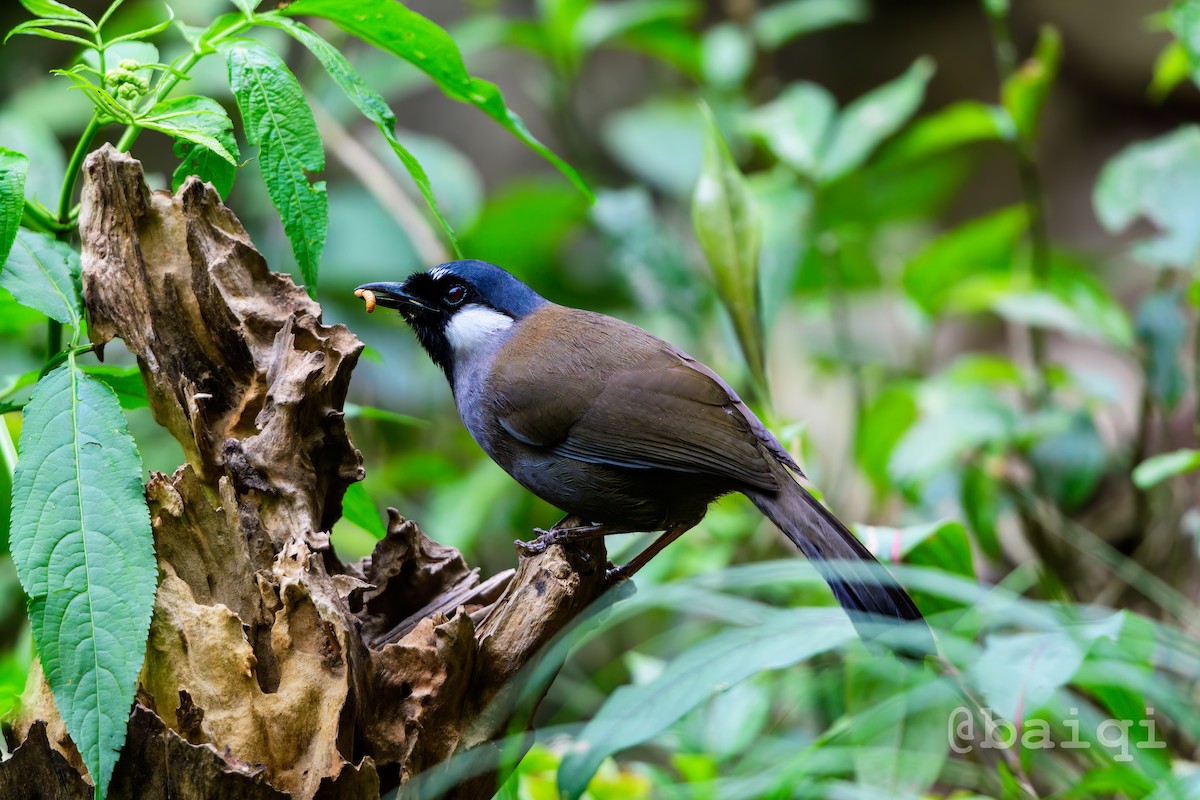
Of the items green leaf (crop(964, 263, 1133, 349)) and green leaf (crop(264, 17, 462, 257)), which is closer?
green leaf (crop(264, 17, 462, 257))

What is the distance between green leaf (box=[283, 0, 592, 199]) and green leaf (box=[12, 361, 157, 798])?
33.5 inches

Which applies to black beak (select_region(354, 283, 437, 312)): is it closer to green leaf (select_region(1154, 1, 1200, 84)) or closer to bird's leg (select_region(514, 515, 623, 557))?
bird's leg (select_region(514, 515, 623, 557))

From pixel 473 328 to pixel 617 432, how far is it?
2.06ft

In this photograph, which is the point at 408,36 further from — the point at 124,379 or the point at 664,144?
the point at 664,144

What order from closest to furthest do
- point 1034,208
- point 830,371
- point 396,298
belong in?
point 396,298
point 1034,208
point 830,371

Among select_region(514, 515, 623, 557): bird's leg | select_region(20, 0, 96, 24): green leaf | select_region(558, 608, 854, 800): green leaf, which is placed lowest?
select_region(558, 608, 854, 800): green leaf

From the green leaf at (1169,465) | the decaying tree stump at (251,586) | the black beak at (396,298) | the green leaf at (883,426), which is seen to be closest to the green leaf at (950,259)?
the green leaf at (883,426)

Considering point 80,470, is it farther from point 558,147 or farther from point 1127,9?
point 1127,9

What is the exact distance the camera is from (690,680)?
216 cm

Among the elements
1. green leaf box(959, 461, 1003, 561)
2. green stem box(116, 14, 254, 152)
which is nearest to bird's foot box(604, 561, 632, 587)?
green stem box(116, 14, 254, 152)

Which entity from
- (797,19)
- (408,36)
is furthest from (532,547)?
(797,19)

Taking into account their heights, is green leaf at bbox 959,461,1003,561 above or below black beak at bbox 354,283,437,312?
below

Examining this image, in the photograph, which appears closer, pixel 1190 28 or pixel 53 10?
pixel 53 10

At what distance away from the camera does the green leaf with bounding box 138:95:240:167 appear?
1991 mm
